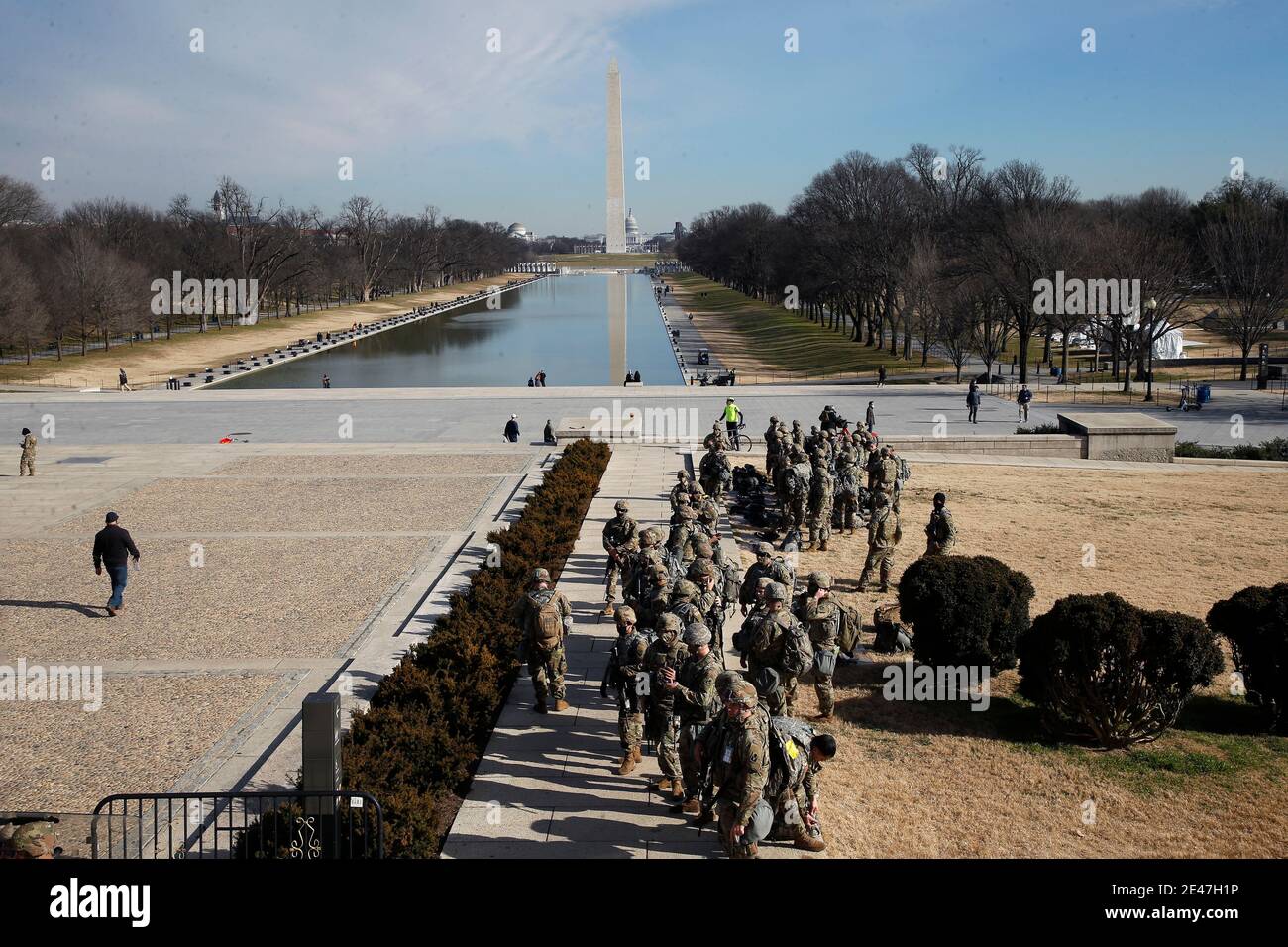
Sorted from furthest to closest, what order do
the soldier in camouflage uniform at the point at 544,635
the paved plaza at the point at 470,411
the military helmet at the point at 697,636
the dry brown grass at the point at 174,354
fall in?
the dry brown grass at the point at 174,354 → the paved plaza at the point at 470,411 → the soldier in camouflage uniform at the point at 544,635 → the military helmet at the point at 697,636

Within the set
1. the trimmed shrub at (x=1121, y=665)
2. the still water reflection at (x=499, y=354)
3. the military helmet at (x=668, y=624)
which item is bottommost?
the trimmed shrub at (x=1121, y=665)

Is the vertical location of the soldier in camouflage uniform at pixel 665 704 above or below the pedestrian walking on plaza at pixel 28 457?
below

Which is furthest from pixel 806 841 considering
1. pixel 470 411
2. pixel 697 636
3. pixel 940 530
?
pixel 470 411

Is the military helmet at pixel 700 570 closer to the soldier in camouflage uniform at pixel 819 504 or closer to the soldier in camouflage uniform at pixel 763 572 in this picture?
the soldier in camouflage uniform at pixel 763 572

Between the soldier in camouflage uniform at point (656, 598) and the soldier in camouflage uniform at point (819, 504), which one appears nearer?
the soldier in camouflage uniform at point (656, 598)

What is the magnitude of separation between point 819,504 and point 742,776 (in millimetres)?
11365

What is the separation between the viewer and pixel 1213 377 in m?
51.0

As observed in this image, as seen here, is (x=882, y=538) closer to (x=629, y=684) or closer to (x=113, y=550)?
(x=629, y=684)

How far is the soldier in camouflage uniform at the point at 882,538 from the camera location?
52.2 ft

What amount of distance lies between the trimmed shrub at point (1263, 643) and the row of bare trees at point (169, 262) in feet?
212

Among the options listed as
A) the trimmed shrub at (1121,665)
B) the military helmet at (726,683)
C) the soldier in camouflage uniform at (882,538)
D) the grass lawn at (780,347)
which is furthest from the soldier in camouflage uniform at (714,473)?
the grass lawn at (780,347)
